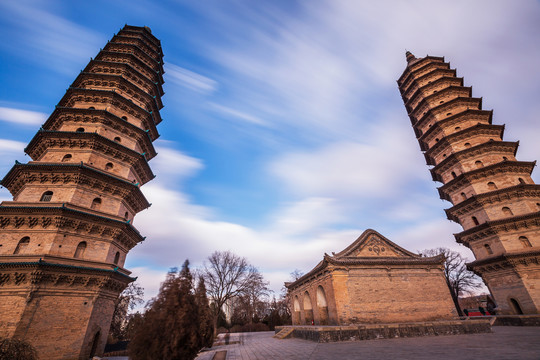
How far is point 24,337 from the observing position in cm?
1145

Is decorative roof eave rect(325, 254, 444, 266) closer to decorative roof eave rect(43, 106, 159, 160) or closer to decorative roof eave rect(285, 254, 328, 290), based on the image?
decorative roof eave rect(285, 254, 328, 290)

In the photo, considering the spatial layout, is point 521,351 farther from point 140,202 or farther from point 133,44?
point 133,44

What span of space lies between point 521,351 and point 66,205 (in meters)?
21.0

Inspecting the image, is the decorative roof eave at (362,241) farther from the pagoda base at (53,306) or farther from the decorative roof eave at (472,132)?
the pagoda base at (53,306)

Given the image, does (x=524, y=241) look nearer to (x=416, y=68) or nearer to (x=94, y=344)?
(x=416, y=68)

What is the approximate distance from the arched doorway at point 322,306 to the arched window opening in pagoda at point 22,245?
19.0m

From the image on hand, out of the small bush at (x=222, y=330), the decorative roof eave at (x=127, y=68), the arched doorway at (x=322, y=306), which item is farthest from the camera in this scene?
the small bush at (x=222, y=330)

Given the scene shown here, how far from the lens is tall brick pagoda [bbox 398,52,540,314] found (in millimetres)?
18328

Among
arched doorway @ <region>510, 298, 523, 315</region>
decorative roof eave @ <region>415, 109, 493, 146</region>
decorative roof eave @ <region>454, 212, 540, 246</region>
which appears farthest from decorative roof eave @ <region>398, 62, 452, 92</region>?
arched doorway @ <region>510, 298, 523, 315</region>

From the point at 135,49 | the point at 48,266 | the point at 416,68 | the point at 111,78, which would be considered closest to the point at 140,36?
the point at 135,49

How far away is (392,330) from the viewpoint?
46.3 feet

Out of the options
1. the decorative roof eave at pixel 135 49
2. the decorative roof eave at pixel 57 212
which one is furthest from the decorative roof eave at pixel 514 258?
the decorative roof eave at pixel 135 49

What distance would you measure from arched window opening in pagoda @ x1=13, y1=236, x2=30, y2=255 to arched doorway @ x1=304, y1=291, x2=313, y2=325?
65.4 ft

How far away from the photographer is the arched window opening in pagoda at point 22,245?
13.3 m
